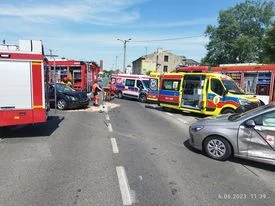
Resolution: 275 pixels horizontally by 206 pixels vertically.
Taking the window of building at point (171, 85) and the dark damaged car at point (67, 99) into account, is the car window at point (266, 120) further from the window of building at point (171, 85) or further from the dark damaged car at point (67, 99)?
the dark damaged car at point (67, 99)

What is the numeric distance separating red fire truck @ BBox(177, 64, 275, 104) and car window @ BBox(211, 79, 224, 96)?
12.6 feet

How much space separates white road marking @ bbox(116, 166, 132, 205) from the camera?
4.89 metres

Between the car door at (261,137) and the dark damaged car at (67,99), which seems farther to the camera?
the dark damaged car at (67,99)

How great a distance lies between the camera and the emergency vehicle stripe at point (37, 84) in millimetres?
9461

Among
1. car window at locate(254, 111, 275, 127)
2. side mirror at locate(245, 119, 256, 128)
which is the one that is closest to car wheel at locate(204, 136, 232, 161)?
side mirror at locate(245, 119, 256, 128)

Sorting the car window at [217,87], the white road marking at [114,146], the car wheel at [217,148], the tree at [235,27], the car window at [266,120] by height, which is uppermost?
the tree at [235,27]

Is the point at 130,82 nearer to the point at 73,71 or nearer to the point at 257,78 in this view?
the point at 73,71

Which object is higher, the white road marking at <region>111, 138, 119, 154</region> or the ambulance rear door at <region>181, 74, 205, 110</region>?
the ambulance rear door at <region>181, 74, 205, 110</region>

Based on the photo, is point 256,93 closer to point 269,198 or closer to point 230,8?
point 269,198

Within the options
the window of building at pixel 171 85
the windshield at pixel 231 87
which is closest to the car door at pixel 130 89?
the window of building at pixel 171 85

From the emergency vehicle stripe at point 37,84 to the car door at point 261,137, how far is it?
6.01m

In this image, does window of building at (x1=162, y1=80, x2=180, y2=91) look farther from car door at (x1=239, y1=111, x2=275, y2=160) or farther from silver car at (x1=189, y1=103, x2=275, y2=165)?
car door at (x1=239, y1=111, x2=275, y2=160)

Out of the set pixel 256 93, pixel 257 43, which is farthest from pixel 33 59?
pixel 257 43

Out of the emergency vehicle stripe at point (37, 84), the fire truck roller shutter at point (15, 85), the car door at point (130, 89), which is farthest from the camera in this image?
the car door at point (130, 89)
